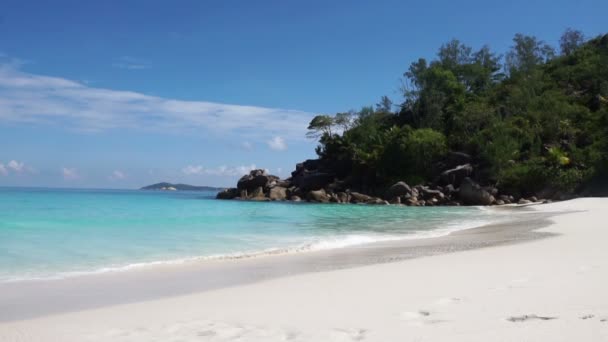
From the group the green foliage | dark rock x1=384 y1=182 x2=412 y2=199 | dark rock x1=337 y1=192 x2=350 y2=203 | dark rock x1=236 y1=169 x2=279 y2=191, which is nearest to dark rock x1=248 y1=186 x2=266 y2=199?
dark rock x1=236 y1=169 x2=279 y2=191

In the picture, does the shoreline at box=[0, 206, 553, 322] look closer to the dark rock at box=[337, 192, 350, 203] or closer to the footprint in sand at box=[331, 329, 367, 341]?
the footprint in sand at box=[331, 329, 367, 341]

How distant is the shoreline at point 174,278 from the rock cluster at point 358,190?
104 ft

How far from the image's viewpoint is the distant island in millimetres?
41062

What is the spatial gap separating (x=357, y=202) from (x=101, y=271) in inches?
1568

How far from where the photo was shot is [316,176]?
5706 centimetres

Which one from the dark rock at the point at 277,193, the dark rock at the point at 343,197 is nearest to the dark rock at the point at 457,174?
the dark rock at the point at 343,197

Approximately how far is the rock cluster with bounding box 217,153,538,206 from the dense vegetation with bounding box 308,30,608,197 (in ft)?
5.41

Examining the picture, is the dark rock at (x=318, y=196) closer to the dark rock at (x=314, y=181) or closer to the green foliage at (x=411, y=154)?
the dark rock at (x=314, y=181)

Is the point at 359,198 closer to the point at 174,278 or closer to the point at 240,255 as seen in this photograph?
the point at 240,255

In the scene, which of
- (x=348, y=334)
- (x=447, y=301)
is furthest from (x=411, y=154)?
(x=348, y=334)

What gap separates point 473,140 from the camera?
156 ft

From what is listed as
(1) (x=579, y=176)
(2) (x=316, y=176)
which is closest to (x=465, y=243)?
(1) (x=579, y=176)

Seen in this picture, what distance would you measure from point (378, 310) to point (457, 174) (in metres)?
43.0

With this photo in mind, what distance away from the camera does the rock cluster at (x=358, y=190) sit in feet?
135
